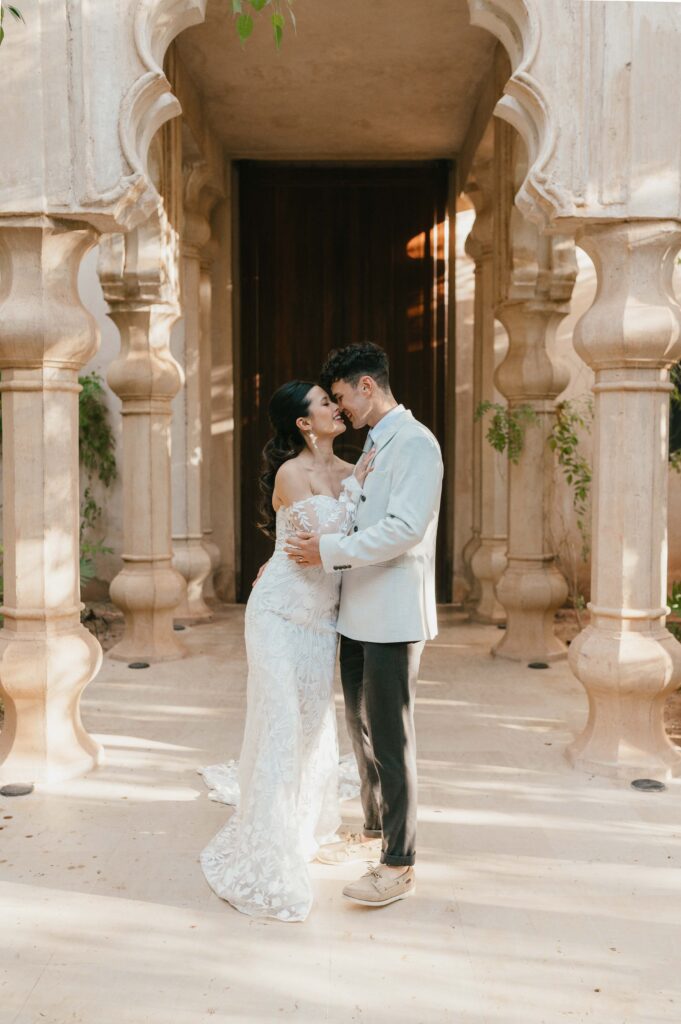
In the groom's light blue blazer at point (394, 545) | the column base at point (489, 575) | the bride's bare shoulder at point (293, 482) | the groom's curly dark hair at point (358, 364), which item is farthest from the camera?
the column base at point (489, 575)

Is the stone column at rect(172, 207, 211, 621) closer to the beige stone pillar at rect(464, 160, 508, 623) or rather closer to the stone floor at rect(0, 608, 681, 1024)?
the beige stone pillar at rect(464, 160, 508, 623)

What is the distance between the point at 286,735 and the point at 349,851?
610 millimetres

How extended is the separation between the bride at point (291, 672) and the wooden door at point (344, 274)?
6.43m

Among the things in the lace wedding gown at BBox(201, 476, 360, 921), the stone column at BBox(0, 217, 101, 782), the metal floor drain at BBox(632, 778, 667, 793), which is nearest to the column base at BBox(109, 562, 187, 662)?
the stone column at BBox(0, 217, 101, 782)

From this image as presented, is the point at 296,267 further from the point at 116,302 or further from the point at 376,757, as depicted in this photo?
the point at 376,757

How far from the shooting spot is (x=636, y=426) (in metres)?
4.98

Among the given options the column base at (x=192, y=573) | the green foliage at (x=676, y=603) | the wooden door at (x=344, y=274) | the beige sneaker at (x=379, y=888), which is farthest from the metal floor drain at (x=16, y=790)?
the wooden door at (x=344, y=274)

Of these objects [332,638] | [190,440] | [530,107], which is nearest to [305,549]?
[332,638]

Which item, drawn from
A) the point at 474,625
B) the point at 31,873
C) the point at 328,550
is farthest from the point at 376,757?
the point at 474,625

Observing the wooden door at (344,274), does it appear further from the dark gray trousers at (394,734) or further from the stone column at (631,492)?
the dark gray trousers at (394,734)

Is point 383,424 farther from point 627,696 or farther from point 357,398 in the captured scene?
point 627,696

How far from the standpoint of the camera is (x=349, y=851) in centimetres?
408

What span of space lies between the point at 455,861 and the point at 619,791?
116 cm

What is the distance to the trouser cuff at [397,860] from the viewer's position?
12.0ft
